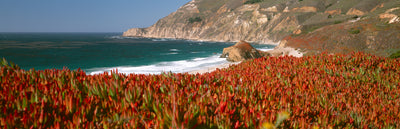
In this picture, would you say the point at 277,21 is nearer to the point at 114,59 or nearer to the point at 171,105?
the point at 114,59

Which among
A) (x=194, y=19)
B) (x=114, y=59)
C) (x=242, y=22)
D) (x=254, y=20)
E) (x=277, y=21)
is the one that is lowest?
(x=114, y=59)

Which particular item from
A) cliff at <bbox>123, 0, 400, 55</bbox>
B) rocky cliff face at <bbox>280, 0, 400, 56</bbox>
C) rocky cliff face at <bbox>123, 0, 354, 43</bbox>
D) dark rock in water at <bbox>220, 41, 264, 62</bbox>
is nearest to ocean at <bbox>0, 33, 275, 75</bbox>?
dark rock in water at <bbox>220, 41, 264, 62</bbox>

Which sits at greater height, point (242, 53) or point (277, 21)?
point (277, 21)

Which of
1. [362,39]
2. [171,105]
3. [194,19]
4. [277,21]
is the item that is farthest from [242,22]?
[171,105]

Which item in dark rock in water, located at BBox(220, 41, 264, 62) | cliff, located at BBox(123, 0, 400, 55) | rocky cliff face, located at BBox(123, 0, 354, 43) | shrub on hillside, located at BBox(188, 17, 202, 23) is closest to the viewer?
dark rock in water, located at BBox(220, 41, 264, 62)

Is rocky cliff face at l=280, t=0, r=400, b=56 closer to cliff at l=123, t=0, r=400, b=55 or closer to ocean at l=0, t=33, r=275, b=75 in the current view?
cliff at l=123, t=0, r=400, b=55

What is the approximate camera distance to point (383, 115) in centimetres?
351

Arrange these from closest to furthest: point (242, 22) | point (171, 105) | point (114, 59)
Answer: point (171, 105)
point (114, 59)
point (242, 22)

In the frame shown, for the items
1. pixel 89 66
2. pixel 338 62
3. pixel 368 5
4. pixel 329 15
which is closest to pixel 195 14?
pixel 329 15

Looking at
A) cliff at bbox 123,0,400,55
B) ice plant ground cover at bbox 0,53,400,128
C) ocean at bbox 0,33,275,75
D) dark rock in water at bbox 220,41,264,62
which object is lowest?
ocean at bbox 0,33,275,75

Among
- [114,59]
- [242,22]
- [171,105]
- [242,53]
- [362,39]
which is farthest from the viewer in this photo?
[242,22]

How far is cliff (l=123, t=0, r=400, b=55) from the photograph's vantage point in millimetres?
47500

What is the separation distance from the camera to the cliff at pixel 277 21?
156 feet

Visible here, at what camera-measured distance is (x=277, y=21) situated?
10262 centimetres
